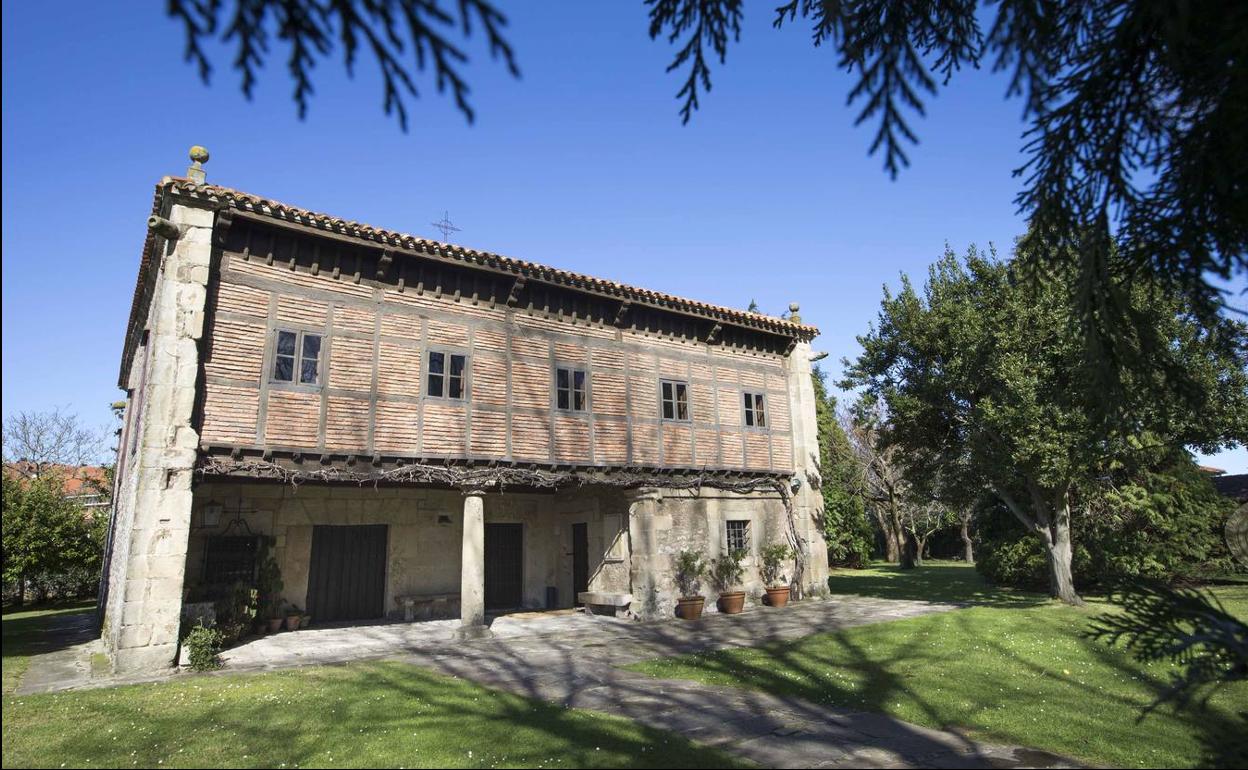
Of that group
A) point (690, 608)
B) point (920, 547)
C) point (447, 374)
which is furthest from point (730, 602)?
point (920, 547)

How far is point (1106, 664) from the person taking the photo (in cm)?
1067

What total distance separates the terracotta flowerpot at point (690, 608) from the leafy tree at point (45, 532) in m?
17.4

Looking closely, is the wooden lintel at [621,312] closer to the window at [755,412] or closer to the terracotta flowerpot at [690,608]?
the window at [755,412]

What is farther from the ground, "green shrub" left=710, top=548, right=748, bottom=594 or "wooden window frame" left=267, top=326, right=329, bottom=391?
"wooden window frame" left=267, top=326, right=329, bottom=391

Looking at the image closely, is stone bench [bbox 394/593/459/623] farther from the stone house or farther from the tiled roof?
the tiled roof

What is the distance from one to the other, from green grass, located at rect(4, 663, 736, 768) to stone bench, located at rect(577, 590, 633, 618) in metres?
7.42

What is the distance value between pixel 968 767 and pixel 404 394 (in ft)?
36.4

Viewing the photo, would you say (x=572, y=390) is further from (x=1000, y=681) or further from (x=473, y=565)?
(x=1000, y=681)

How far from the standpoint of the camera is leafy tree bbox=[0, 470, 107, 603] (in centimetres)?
1842

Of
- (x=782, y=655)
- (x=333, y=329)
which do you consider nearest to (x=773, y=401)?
(x=782, y=655)

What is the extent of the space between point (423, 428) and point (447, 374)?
1265mm

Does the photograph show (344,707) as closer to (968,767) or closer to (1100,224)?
(968,767)

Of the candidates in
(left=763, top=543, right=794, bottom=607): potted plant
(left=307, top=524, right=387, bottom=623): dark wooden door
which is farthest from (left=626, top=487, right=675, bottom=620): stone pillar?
(left=307, top=524, right=387, bottom=623): dark wooden door

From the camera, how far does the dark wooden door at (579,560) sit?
18.7 m
